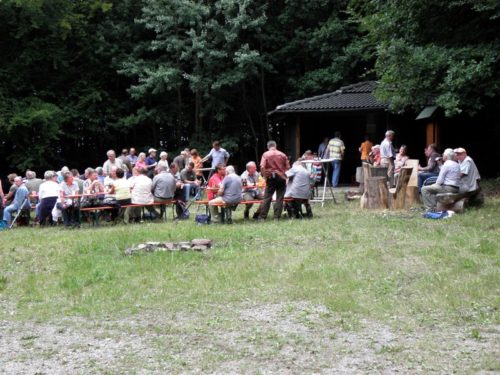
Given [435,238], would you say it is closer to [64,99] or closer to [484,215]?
[484,215]

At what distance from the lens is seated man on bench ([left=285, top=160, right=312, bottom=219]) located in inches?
516

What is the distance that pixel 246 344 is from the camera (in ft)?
19.6

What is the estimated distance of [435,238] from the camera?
10242 mm

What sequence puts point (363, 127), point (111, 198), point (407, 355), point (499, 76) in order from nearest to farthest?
point (407, 355) → point (111, 198) → point (499, 76) → point (363, 127)

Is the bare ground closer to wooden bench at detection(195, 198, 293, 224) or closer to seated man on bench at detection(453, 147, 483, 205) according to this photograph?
wooden bench at detection(195, 198, 293, 224)

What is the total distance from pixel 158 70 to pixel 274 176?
14.3 metres

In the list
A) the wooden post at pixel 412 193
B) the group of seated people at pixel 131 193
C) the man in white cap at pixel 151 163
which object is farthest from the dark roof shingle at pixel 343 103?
the group of seated people at pixel 131 193

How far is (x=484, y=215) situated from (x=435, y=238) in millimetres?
2535

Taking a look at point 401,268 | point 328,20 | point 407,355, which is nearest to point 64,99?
point 328,20

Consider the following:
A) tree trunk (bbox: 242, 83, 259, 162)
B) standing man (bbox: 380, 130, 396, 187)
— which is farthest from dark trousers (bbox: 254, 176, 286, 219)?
tree trunk (bbox: 242, 83, 259, 162)

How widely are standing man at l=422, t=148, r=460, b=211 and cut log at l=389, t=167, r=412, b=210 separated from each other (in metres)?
1.03

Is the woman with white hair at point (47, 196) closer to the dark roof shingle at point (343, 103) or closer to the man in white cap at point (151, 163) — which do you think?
the man in white cap at point (151, 163)

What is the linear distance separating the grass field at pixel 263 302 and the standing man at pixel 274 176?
154cm

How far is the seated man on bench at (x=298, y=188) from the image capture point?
13.1 metres
